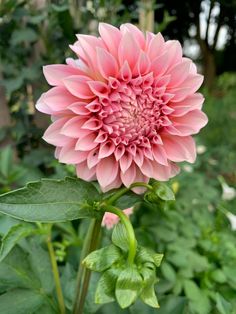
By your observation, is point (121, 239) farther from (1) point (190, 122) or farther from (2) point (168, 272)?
(2) point (168, 272)

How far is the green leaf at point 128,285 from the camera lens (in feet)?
1.19

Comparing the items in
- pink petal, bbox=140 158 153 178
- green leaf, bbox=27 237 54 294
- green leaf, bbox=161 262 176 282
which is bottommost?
green leaf, bbox=161 262 176 282

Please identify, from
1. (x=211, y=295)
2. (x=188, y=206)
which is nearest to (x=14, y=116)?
(x=188, y=206)

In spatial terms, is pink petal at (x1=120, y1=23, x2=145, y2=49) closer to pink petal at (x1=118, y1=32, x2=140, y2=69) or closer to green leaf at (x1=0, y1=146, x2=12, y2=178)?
pink petal at (x1=118, y1=32, x2=140, y2=69)

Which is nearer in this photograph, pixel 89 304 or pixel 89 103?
pixel 89 103

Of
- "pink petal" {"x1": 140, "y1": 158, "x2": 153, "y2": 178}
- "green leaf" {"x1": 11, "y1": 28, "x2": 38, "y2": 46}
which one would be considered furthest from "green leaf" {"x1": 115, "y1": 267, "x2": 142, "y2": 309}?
"green leaf" {"x1": 11, "y1": 28, "x2": 38, "y2": 46}

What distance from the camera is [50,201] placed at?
0.42m

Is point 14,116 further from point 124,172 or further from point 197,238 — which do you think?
point 124,172

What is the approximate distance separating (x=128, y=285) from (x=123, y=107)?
0.58ft

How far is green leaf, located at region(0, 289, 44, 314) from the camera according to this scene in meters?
0.52

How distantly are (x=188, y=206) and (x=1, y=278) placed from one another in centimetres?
59

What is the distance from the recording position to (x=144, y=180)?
0.44 meters

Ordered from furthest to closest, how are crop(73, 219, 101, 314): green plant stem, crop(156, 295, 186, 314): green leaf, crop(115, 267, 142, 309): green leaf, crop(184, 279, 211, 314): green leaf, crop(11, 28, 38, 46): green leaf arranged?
crop(11, 28, 38, 46): green leaf < crop(184, 279, 211, 314): green leaf < crop(156, 295, 186, 314): green leaf < crop(73, 219, 101, 314): green plant stem < crop(115, 267, 142, 309): green leaf

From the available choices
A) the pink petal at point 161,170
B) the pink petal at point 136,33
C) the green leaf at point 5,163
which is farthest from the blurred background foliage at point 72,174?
the pink petal at point 136,33
